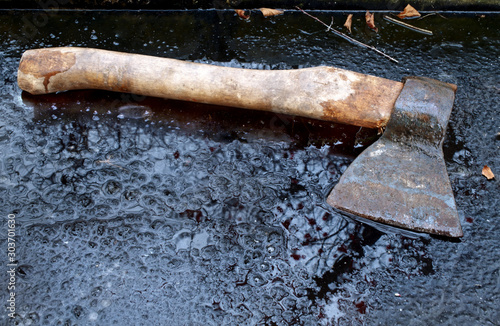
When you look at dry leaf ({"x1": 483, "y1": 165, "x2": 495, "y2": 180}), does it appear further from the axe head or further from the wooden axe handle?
the wooden axe handle

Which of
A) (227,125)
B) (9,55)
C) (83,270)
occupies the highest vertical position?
(9,55)

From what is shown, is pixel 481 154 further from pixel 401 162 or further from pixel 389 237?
pixel 389 237

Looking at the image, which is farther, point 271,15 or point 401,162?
point 271,15

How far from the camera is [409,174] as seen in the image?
212 centimetres

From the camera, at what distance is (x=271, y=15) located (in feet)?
11.7

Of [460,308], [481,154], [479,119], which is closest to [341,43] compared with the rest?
[479,119]

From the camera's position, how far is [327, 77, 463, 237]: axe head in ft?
6.61

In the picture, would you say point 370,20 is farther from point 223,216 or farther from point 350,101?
point 223,216

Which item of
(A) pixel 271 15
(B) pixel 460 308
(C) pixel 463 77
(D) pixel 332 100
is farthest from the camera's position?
(A) pixel 271 15

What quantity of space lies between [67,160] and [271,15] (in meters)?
2.20

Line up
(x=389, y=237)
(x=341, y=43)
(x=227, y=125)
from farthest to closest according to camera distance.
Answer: (x=341, y=43) < (x=227, y=125) < (x=389, y=237)

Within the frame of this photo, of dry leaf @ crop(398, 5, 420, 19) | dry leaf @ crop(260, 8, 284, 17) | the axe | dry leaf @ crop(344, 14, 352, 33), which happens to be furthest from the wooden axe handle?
dry leaf @ crop(398, 5, 420, 19)

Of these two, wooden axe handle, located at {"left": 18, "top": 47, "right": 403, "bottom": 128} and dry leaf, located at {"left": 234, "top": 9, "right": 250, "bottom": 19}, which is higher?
dry leaf, located at {"left": 234, "top": 9, "right": 250, "bottom": 19}

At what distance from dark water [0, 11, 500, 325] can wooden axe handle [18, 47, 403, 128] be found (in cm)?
17
